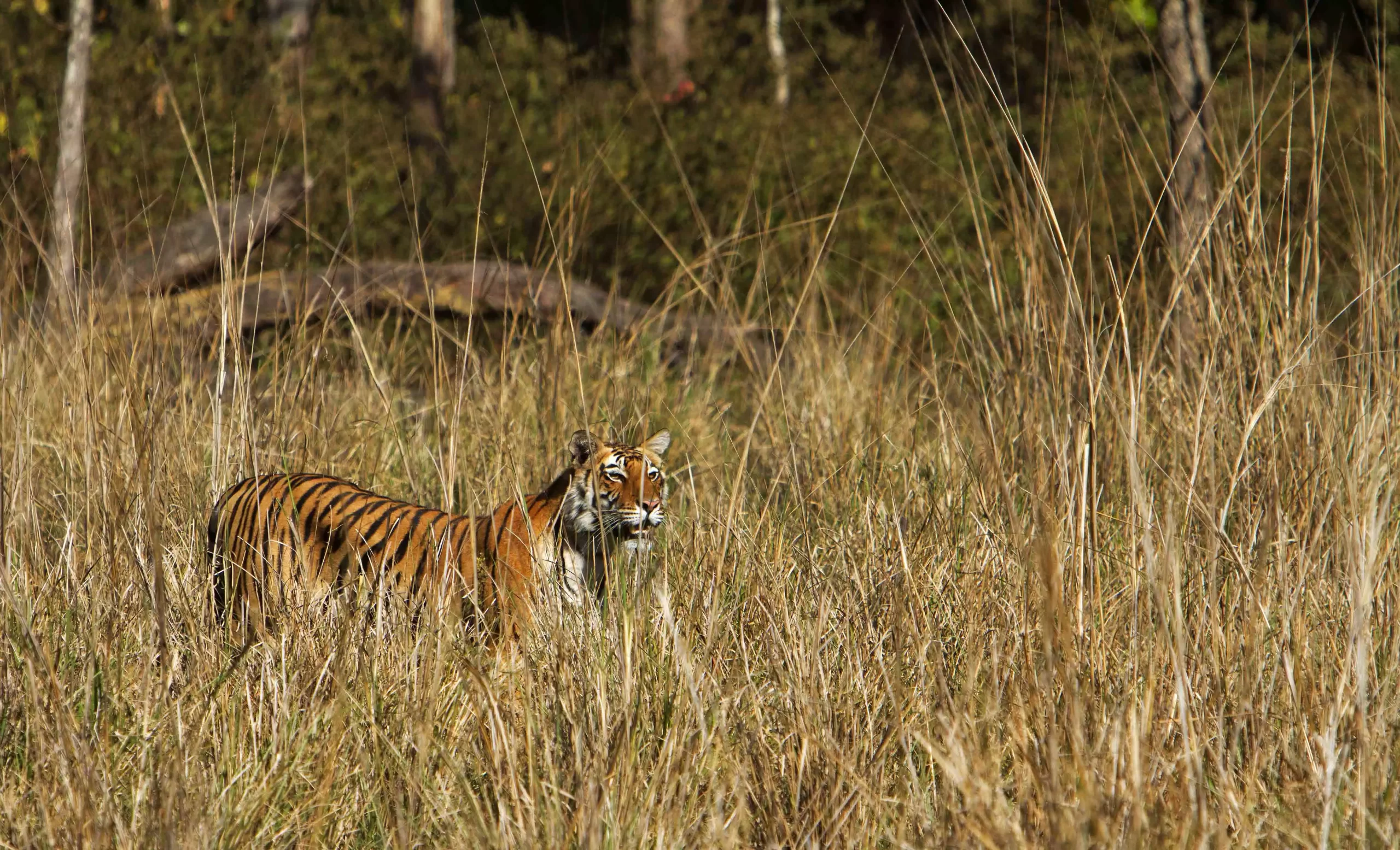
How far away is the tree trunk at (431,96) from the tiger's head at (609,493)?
11.3ft

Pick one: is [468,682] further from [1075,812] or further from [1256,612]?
[1256,612]

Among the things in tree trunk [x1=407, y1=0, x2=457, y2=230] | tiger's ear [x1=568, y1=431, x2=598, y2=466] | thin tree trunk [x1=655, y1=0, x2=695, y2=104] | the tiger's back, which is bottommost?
the tiger's back

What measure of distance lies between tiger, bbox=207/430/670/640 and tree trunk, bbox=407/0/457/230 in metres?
3.34

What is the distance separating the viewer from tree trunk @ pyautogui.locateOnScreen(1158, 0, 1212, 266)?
300 cm

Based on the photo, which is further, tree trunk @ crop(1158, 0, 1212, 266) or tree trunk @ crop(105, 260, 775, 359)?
tree trunk @ crop(105, 260, 775, 359)

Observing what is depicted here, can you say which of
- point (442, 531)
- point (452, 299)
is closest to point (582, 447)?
point (442, 531)

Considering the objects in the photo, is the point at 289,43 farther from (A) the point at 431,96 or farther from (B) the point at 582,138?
(B) the point at 582,138

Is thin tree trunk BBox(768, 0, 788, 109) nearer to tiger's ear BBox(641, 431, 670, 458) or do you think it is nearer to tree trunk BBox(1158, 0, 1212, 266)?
tree trunk BBox(1158, 0, 1212, 266)

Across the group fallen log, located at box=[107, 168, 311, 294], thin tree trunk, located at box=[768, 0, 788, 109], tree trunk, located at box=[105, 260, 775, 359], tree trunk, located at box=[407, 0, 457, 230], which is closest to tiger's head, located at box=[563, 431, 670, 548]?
tree trunk, located at box=[105, 260, 775, 359]

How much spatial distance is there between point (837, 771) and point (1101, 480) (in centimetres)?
119

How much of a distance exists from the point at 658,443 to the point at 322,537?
788 millimetres

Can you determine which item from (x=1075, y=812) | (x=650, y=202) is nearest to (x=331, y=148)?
(x=650, y=202)

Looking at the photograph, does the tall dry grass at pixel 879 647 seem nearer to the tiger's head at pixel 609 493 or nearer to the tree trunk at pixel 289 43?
the tiger's head at pixel 609 493

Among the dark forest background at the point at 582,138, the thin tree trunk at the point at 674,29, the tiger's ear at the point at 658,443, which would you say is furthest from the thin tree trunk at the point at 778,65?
the tiger's ear at the point at 658,443
